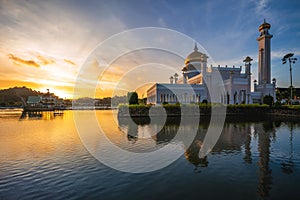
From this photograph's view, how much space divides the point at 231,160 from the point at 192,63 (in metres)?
53.1

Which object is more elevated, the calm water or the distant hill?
the distant hill

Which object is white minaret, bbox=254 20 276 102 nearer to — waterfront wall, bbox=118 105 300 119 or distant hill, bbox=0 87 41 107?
waterfront wall, bbox=118 105 300 119

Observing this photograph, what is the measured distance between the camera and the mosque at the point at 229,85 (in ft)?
145

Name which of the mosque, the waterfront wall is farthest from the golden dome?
the waterfront wall

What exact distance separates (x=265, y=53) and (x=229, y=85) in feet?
61.7

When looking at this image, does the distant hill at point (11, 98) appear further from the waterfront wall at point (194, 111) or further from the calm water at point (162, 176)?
the calm water at point (162, 176)

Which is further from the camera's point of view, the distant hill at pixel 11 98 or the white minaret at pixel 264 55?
the distant hill at pixel 11 98

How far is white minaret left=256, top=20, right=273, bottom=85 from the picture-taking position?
50.8m

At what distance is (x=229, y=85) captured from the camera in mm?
44031

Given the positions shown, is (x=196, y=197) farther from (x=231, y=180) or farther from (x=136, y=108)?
(x=136, y=108)

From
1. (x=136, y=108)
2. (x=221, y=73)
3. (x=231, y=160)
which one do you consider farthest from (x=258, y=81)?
(x=231, y=160)

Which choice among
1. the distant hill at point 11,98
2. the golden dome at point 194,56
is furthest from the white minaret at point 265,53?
the distant hill at point 11,98

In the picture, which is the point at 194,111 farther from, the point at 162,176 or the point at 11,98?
the point at 11,98

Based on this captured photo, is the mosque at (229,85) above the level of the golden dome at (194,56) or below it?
below
